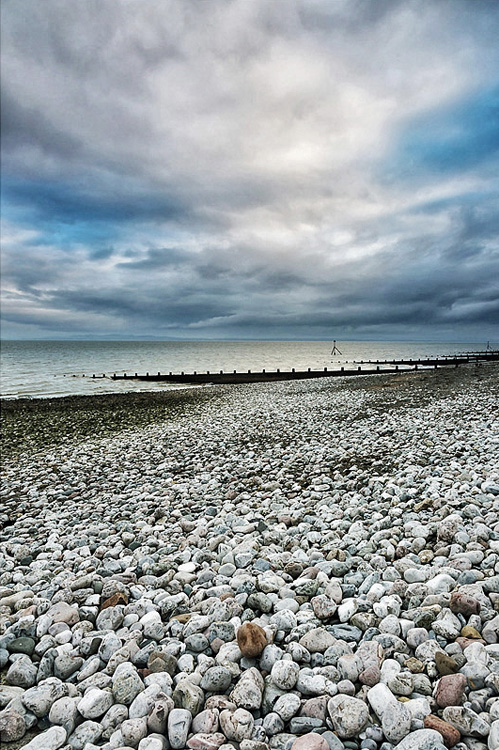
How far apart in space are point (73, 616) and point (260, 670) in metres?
1.75

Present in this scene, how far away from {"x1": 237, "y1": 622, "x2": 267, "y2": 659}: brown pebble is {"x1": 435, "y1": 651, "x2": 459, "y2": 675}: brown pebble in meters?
1.12

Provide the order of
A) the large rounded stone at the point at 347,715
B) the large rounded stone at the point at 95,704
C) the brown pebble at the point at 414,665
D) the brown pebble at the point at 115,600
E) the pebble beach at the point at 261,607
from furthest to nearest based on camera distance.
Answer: the brown pebble at the point at 115,600 → the brown pebble at the point at 414,665 → the large rounded stone at the point at 95,704 → the pebble beach at the point at 261,607 → the large rounded stone at the point at 347,715

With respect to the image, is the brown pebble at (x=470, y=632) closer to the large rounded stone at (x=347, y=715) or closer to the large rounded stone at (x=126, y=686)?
the large rounded stone at (x=347, y=715)

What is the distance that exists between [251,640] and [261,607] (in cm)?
59

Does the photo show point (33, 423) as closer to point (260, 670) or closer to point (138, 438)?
point (138, 438)

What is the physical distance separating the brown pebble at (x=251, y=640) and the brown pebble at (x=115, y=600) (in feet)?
4.39

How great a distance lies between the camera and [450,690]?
2.31 metres

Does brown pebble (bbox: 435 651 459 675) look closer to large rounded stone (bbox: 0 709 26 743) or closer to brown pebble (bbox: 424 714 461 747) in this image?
brown pebble (bbox: 424 714 461 747)

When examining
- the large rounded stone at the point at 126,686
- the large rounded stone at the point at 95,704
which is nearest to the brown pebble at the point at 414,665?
the large rounded stone at the point at 126,686

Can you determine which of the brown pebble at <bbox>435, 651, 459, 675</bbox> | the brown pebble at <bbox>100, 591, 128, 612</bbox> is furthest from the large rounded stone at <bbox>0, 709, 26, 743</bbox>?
the brown pebble at <bbox>435, 651, 459, 675</bbox>

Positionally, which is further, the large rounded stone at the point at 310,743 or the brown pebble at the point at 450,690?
the brown pebble at the point at 450,690

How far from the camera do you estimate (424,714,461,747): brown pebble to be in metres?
2.06

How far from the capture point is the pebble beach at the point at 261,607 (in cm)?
230

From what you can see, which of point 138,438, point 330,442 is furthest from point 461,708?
point 138,438
